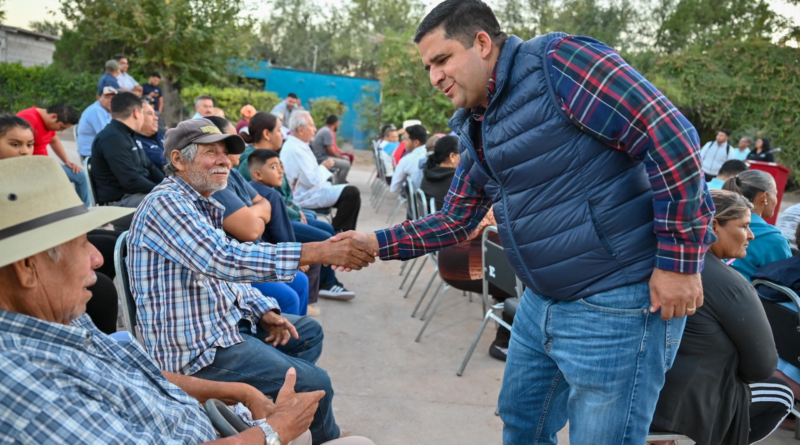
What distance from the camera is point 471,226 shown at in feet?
7.84

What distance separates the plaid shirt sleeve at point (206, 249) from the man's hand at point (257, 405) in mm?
389

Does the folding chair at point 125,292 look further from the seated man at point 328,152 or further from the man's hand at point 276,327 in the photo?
the seated man at point 328,152

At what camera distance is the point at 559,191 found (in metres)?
1.79

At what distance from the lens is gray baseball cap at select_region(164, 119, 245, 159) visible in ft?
8.96

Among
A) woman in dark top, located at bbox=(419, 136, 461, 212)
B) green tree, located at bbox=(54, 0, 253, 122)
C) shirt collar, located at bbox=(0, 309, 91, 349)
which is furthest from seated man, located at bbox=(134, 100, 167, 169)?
green tree, located at bbox=(54, 0, 253, 122)

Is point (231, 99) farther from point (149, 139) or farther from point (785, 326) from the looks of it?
point (785, 326)

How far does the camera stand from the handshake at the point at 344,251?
2242mm

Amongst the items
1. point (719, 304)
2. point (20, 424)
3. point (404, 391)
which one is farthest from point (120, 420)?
point (404, 391)

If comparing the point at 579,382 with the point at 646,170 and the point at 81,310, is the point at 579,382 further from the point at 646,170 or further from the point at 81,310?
the point at 81,310

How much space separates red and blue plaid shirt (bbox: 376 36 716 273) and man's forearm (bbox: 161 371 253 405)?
4.38 ft

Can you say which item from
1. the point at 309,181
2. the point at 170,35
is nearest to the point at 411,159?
the point at 309,181

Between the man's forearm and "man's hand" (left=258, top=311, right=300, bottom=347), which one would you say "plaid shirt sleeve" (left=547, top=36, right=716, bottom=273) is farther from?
"man's hand" (left=258, top=311, right=300, bottom=347)

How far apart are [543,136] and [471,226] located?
2.20ft

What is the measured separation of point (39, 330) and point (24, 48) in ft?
106
